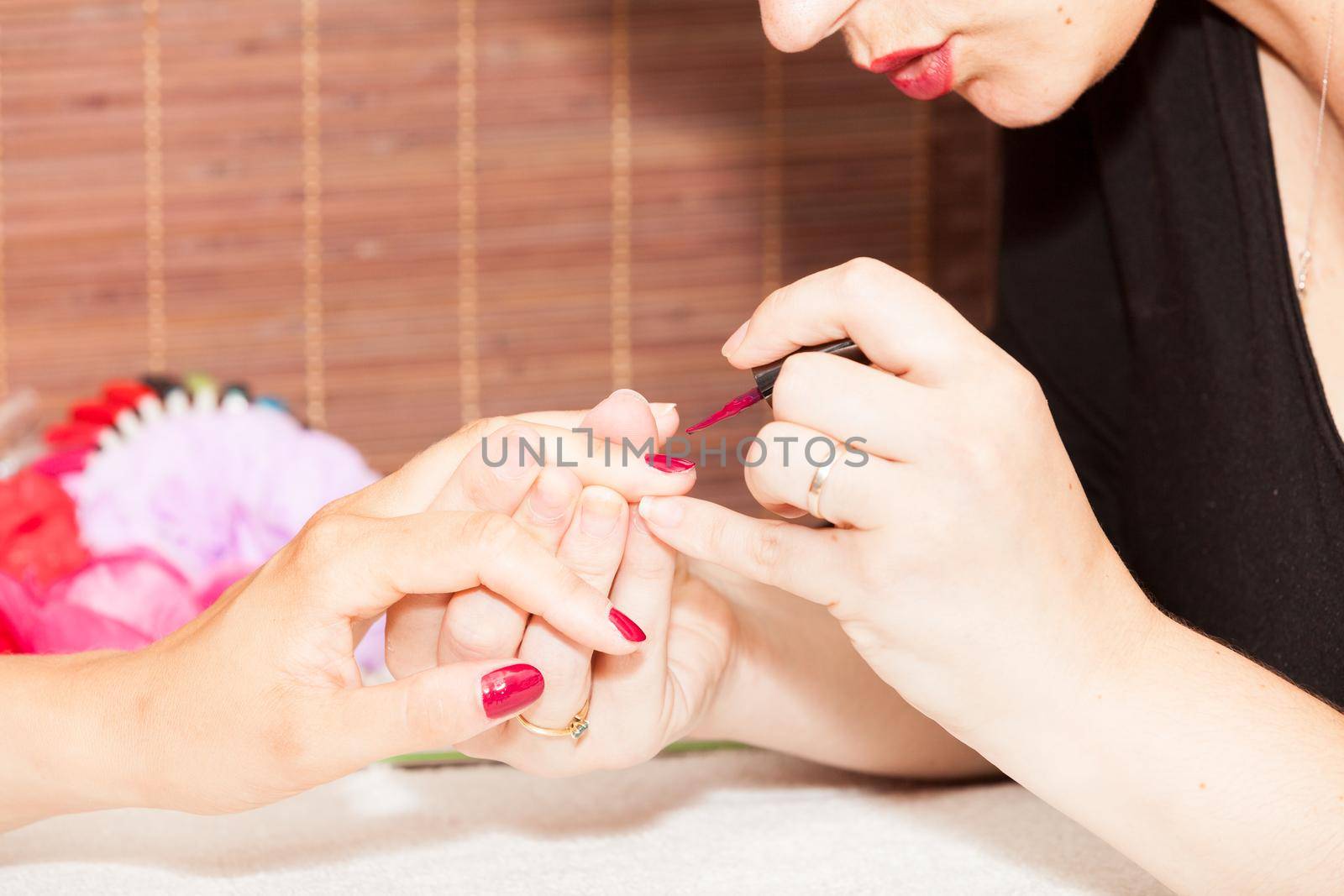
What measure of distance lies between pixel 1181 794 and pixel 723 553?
0.91ft

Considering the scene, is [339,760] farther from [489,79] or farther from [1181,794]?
[489,79]

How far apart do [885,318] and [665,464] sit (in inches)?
7.2

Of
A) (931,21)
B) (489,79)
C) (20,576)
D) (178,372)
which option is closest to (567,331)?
(489,79)

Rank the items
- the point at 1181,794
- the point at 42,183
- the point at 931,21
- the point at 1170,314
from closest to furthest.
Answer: the point at 1181,794
the point at 931,21
the point at 1170,314
the point at 42,183

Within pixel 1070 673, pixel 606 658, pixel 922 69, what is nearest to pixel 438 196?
pixel 922 69

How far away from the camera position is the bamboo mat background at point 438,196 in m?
1.82

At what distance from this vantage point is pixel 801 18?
800 mm

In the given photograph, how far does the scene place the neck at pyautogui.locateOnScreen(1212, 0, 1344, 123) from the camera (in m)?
0.88

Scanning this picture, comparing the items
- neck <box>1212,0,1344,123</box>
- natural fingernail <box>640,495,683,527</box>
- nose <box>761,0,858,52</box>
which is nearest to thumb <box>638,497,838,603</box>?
natural fingernail <box>640,495,683,527</box>

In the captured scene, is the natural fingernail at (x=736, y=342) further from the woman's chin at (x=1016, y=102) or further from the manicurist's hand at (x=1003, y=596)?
the woman's chin at (x=1016, y=102)

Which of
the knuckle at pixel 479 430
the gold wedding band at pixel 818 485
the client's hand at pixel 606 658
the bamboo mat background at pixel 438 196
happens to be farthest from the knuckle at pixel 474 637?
the bamboo mat background at pixel 438 196

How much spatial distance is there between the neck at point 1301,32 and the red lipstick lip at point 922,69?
10.1 inches

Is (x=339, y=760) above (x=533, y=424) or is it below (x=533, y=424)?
below

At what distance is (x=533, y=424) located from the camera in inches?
28.5
